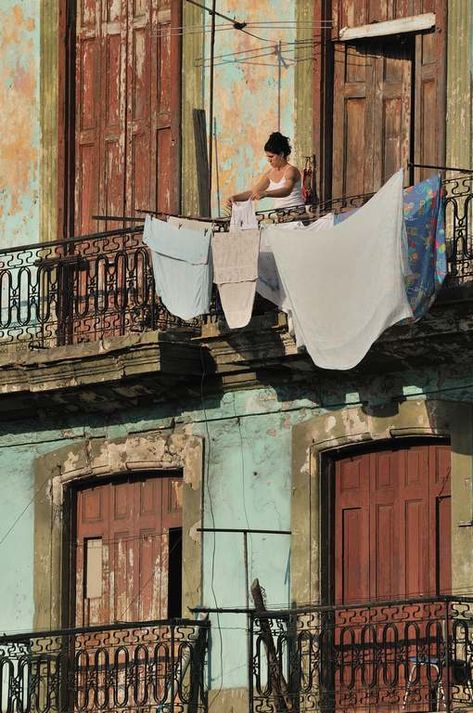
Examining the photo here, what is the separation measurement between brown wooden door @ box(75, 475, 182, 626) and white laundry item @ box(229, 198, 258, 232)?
95.4 inches

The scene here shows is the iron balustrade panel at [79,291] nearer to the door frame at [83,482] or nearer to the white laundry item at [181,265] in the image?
the white laundry item at [181,265]

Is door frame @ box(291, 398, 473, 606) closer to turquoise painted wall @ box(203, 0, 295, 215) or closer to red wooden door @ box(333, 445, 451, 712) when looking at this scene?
red wooden door @ box(333, 445, 451, 712)

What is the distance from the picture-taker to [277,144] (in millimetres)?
26828

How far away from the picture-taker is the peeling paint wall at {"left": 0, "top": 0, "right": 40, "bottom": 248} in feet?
95.1

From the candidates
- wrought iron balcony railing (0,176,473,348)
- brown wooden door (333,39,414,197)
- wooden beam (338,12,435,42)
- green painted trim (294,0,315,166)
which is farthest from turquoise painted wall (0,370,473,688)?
wooden beam (338,12,435,42)

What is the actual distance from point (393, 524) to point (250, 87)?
4108 mm

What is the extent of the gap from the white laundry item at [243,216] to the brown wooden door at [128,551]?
2.42 metres

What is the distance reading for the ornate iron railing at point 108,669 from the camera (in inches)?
1047

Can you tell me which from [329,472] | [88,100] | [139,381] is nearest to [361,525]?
[329,472]

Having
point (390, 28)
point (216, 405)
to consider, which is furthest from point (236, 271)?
point (390, 28)

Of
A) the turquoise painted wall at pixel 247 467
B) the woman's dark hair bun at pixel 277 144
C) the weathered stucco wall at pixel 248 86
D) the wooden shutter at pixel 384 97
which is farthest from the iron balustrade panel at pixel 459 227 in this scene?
the weathered stucco wall at pixel 248 86

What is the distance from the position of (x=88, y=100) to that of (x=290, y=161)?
2.45 metres

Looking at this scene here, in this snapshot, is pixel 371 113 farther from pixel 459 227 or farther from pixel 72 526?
pixel 72 526

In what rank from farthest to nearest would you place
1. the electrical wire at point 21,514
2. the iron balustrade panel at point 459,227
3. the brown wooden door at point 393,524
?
the electrical wire at point 21,514 → the brown wooden door at point 393,524 → the iron balustrade panel at point 459,227
